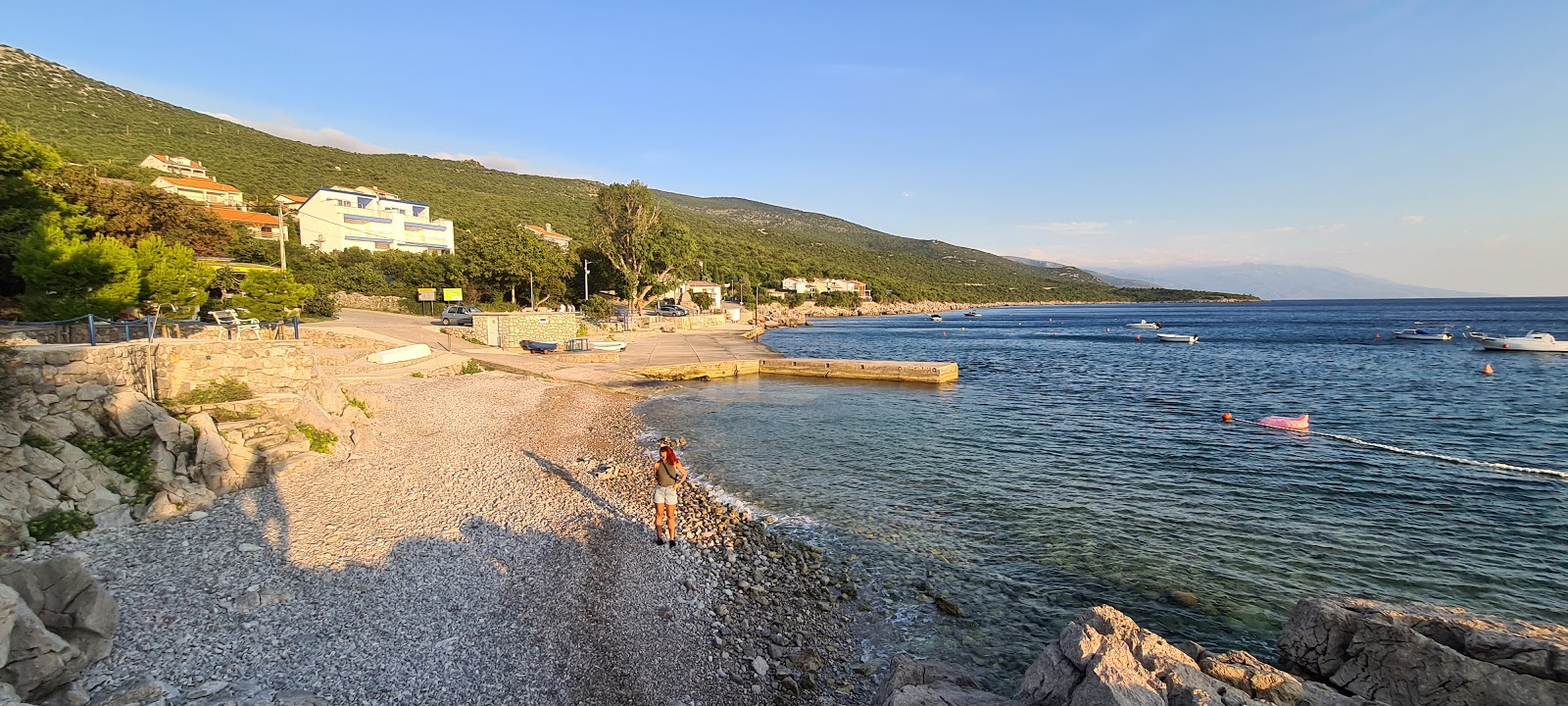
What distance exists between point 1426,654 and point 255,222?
71386mm

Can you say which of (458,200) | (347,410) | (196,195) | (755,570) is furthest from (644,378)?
(458,200)

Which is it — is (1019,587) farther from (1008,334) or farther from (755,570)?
(1008,334)

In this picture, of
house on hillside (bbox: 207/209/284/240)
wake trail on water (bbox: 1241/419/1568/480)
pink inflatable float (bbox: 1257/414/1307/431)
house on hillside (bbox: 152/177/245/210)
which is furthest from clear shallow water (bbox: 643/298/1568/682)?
house on hillside (bbox: 152/177/245/210)

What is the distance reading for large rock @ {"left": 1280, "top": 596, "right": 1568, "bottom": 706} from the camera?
480cm

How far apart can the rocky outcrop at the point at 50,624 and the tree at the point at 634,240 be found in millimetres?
49106

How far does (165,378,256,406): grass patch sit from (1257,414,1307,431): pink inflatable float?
2700 centimetres

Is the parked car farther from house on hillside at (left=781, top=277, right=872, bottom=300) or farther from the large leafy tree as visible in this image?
house on hillside at (left=781, top=277, right=872, bottom=300)

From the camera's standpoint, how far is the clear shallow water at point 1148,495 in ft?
27.0

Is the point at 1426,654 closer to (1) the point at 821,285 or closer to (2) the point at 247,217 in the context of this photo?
(2) the point at 247,217

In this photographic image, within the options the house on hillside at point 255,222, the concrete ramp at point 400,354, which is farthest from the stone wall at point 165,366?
the house on hillside at point 255,222

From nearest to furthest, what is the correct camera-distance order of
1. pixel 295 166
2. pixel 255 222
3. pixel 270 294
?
1. pixel 270 294
2. pixel 255 222
3. pixel 295 166

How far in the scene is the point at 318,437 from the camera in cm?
1181

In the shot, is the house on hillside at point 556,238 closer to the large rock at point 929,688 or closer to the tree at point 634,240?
the tree at point 634,240

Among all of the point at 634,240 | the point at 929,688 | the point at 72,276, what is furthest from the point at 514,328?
the point at 929,688
